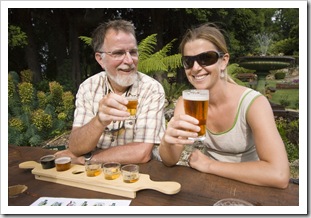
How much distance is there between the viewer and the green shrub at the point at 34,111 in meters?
2.98

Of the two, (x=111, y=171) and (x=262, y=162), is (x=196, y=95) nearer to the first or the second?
(x=262, y=162)

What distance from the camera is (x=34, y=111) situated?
135 inches

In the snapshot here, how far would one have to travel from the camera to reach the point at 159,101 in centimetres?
209

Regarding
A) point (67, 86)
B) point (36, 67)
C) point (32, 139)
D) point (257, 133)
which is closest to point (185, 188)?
point (257, 133)

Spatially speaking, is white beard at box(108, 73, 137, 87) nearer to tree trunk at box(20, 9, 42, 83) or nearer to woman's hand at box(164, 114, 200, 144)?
woman's hand at box(164, 114, 200, 144)

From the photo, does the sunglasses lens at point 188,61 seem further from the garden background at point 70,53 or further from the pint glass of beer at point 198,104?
the garden background at point 70,53

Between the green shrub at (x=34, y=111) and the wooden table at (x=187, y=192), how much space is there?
145 centimetres

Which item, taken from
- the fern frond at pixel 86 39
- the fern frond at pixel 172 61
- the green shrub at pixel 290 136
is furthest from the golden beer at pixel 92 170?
the fern frond at pixel 172 61

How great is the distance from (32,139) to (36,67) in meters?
0.93

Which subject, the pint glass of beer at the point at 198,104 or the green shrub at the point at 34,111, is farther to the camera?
the green shrub at the point at 34,111

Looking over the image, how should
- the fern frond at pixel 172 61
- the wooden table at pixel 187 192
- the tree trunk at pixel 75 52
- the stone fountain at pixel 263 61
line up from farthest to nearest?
the fern frond at pixel 172 61 → the tree trunk at pixel 75 52 → the stone fountain at pixel 263 61 → the wooden table at pixel 187 192

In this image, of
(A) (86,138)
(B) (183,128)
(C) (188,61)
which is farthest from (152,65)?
(B) (183,128)

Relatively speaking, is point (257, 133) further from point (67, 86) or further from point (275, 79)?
point (67, 86)

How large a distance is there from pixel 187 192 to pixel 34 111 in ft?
9.52
